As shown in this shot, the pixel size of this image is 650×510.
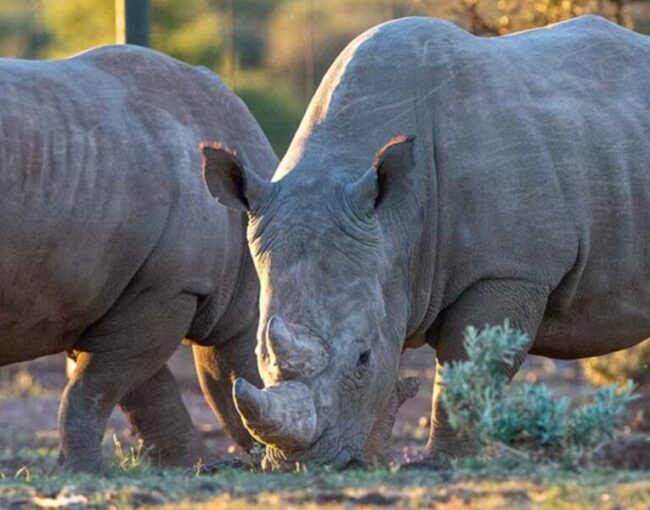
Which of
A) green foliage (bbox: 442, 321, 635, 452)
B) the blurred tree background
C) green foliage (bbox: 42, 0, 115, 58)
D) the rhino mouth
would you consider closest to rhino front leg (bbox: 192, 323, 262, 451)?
the rhino mouth

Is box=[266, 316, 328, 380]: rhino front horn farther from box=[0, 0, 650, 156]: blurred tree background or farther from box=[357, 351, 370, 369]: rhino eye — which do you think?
box=[0, 0, 650, 156]: blurred tree background

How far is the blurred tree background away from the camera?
1418cm

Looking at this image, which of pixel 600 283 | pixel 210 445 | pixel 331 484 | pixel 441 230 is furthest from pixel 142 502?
pixel 210 445

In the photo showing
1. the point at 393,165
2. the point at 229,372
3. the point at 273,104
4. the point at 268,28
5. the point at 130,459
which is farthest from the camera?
the point at 268,28

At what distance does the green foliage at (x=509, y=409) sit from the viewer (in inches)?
292

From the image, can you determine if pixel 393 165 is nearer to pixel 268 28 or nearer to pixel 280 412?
pixel 280 412

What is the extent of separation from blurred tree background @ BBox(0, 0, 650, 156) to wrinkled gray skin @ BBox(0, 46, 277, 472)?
13.1 feet

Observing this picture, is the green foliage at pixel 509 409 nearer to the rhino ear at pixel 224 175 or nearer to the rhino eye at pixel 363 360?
the rhino eye at pixel 363 360

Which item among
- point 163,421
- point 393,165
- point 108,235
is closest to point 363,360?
point 393,165

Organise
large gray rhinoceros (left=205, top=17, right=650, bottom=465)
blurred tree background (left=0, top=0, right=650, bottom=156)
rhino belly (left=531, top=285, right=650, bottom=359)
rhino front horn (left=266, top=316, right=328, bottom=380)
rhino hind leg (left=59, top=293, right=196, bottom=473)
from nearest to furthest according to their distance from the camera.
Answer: rhino front horn (left=266, top=316, right=328, bottom=380) < large gray rhinoceros (left=205, top=17, right=650, bottom=465) < rhino belly (left=531, top=285, right=650, bottom=359) < rhino hind leg (left=59, top=293, right=196, bottom=473) < blurred tree background (left=0, top=0, right=650, bottom=156)

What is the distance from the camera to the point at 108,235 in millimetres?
9930

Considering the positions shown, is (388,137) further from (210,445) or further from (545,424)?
(210,445)

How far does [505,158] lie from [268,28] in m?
24.8

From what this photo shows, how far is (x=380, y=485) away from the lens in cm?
702
